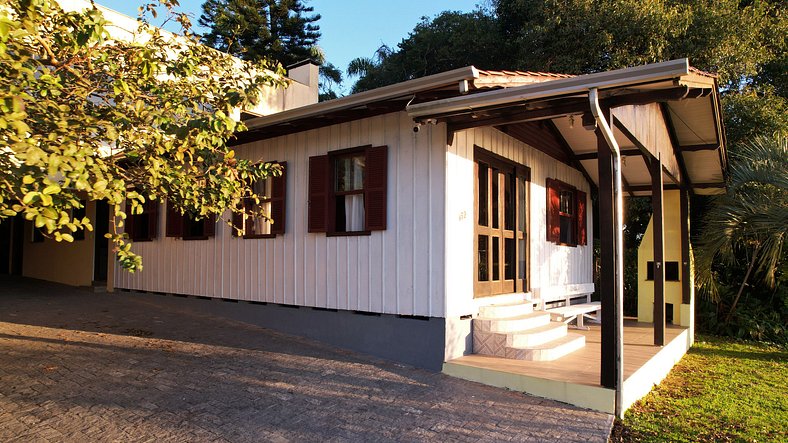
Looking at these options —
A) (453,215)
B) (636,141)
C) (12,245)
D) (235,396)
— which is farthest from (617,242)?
(12,245)

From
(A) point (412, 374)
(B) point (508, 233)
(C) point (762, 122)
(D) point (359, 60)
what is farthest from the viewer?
(D) point (359, 60)

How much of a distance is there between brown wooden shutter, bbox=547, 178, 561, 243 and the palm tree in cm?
260

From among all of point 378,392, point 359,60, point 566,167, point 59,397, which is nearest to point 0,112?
point 59,397

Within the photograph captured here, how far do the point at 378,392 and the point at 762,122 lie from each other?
456 inches

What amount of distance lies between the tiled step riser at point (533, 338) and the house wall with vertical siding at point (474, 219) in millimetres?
648

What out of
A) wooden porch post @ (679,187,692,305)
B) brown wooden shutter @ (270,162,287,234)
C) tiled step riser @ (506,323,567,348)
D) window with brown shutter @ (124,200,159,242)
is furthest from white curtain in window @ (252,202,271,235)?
wooden porch post @ (679,187,692,305)

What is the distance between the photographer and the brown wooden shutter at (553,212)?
9.07 metres

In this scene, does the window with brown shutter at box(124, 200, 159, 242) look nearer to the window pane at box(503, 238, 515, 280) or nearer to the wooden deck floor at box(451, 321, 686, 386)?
the window pane at box(503, 238, 515, 280)

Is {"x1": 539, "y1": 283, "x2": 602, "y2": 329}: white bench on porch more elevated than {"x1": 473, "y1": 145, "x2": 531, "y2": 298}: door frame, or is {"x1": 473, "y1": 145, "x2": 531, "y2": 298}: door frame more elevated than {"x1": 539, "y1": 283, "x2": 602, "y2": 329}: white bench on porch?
{"x1": 473, "y1": 145, "x2": 531, "y2": 298}: door frame

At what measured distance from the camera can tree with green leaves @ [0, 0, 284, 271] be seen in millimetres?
2945

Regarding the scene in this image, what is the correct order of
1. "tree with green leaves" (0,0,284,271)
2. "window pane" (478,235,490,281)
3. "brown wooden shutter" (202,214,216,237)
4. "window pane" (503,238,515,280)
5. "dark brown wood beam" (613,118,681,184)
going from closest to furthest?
"tree with green leaves" (0,0,284,271), "dark brown wood beam" (613,118,681,184), "window pane" (478,235,490,281), "window pane" (503,238,515,280), "brown wooden shutter" (202,214,216,237)

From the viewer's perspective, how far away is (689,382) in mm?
6617

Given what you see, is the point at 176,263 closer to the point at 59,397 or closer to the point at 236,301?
the point at 236,301

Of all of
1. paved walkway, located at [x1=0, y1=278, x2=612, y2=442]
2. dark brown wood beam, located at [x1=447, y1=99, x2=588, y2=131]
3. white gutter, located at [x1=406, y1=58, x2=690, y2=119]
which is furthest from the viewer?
dark brown wood beam, located at [x1=447, y1=99, x2=588, y2=131]
